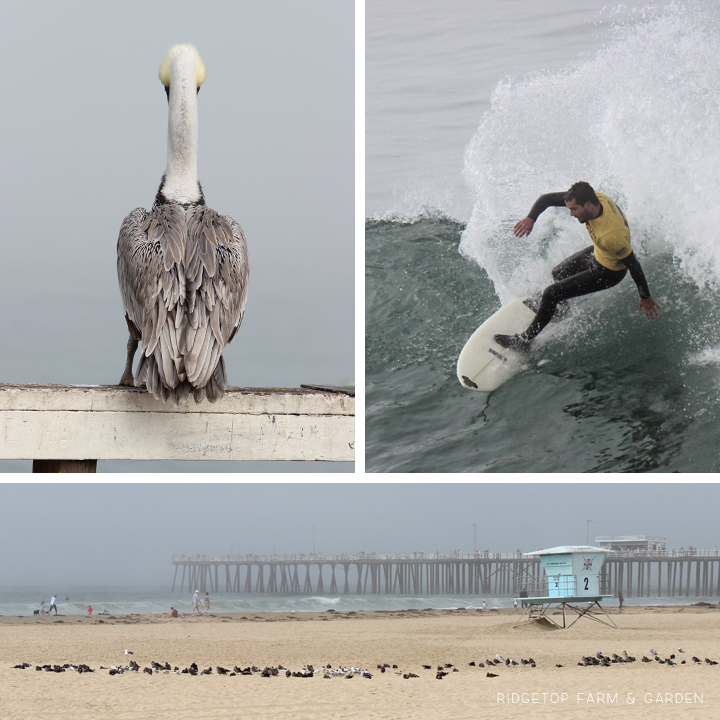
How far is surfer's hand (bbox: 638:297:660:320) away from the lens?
390 inches

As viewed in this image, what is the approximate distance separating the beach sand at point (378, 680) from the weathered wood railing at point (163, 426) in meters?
4.83

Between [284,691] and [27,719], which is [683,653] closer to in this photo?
[284,691]

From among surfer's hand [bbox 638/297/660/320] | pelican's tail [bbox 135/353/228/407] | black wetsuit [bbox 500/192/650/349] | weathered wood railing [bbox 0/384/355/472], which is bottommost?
weathered wood railing [bbox 0/384/355/472]

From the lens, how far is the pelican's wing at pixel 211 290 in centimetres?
504

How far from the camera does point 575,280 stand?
9992mm

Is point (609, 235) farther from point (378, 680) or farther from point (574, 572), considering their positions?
point (574, 572)

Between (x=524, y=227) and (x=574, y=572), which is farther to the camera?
(x=574, y=572)

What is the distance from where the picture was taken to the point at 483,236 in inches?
421

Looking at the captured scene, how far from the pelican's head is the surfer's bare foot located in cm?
478

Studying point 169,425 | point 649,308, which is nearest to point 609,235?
point 649,308

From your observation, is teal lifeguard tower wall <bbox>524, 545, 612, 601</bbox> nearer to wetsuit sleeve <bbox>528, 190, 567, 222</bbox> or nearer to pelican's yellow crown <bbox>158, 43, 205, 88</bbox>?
wetsuit sleeve <bbox>528, 190, 567, 222</bbox>

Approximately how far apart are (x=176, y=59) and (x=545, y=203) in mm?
4972

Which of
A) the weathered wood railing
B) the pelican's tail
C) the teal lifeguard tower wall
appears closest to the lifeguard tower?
the teal lifeguard tower wall

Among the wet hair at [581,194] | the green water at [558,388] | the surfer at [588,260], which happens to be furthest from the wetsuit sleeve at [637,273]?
the wet hair at [581,194]
